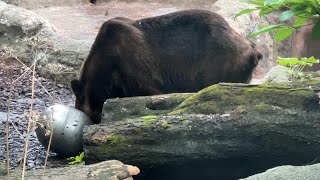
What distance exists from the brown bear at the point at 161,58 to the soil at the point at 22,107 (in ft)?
1.91

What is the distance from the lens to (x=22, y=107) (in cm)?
845

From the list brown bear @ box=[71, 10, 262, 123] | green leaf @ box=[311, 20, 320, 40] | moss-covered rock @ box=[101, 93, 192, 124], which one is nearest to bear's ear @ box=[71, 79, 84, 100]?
brown bear @ box=[71, 10, 262, 123]

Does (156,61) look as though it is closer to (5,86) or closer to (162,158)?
(162,158)

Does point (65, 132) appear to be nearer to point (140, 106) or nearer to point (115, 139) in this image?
point (140, 106)

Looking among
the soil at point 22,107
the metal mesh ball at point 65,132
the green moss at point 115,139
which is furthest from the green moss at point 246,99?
the metal mesh ball at point 65,132

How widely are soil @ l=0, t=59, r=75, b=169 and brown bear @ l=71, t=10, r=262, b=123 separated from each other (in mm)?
583

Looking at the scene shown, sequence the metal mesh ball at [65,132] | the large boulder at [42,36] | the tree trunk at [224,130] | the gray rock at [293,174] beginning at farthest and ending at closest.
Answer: the large boulder at [42,36] → the metal mesh ball at [65,132] → the tree trunk at [224,130] → the gray rock at [293,174]

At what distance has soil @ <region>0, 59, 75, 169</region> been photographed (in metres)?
6.33

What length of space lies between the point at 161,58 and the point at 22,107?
2418 millimetres

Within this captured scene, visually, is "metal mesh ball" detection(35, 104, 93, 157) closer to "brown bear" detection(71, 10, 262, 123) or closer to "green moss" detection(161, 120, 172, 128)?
"brown bear" detection(71, 10, 262, 123)

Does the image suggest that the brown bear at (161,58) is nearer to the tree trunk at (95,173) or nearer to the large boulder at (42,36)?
the large boulder at (42,36)

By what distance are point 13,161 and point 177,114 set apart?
7.50 feet

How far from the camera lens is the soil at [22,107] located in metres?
6.33

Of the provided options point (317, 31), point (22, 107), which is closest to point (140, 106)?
point (317, 31)
